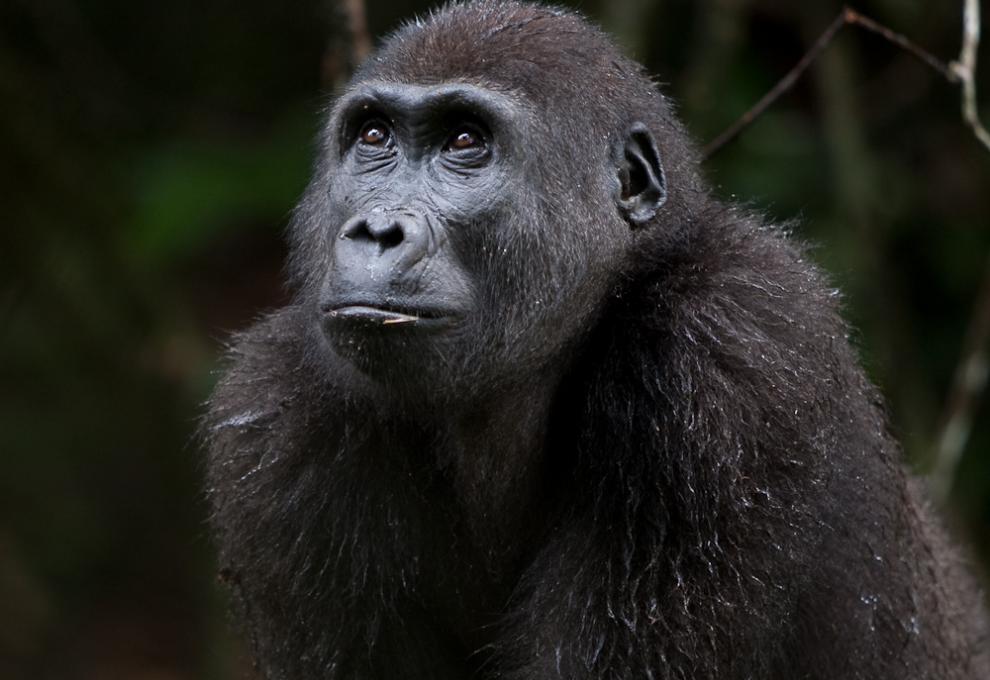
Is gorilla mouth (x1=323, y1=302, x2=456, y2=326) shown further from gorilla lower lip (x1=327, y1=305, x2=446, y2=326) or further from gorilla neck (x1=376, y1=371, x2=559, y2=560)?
gorilla neck (x1=376, y1=371, x2=559, y2=560)

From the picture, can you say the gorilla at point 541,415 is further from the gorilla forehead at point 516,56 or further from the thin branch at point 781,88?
the thin branch at point 781,88

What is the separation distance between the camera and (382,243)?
4602 millimetres

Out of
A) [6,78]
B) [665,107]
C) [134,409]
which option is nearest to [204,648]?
[134,409]

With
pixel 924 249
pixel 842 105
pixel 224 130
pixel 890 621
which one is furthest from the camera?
pixel 224 130

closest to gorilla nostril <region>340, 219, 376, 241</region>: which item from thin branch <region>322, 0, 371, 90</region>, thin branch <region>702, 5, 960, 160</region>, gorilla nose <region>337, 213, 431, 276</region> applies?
gorilla nose <region>337, 213, 431, 276</region>

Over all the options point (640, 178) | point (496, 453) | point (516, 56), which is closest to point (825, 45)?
point (640, 178)

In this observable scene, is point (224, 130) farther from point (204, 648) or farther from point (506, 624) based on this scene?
point (506, 624)

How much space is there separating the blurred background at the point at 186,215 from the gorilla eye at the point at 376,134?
3.11m

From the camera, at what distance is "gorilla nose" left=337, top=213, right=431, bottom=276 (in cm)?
457

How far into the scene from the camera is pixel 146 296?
9672 millimetres

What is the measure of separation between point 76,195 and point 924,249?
6.03m

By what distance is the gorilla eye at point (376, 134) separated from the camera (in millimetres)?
5145

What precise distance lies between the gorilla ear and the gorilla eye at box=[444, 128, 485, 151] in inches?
22.5

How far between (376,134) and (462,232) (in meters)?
0.59
